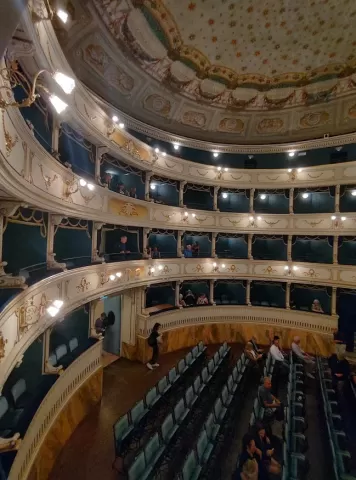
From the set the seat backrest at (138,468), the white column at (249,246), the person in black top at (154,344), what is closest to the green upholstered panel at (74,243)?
the person in black top at (154,344)

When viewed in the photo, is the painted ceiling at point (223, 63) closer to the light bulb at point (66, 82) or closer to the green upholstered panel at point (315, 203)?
the green upholstered panel at point (315, 203)

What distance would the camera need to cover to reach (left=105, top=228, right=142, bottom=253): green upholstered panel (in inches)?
440

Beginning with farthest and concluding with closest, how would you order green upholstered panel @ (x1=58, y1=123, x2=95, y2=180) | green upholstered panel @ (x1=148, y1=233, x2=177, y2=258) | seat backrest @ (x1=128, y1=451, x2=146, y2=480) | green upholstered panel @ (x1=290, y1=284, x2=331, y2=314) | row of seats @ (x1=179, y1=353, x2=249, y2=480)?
green upholstered panel @ (x1=148, y1=233, x2=177, y2=258) < green upholstered panel @ (x1=290, y1=284, x2=331, y2=314) < green upholstered panel @ (x1=58, y1=123, x2=95, y2=180) < row of seats @ (x1=179, y1=353, x2=249, y2=480) < seat backrest @ (x1=128, y1=451, x2=146, y2=480)

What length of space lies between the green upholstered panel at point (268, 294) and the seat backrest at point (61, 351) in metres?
9.69

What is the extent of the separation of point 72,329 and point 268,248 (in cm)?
1072

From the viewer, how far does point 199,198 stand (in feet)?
47.8

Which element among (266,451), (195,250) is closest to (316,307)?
(195,250)

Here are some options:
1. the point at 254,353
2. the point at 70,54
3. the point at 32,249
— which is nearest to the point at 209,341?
the point at 254,353

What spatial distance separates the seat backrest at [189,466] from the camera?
4734 millimetres

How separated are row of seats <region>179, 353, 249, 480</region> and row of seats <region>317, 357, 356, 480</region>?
2339mm

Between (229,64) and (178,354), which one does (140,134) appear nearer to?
(229,64)

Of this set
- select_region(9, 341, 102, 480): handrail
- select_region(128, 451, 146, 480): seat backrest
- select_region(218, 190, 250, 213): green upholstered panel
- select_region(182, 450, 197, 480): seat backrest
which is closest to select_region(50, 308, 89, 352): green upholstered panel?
select_region(9, 341, 102, 480): handrail

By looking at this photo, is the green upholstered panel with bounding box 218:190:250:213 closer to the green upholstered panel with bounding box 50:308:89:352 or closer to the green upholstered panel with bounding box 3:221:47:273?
the green upholstered panel with bounding box 50:308:89:352

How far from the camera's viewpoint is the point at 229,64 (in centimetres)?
1083
